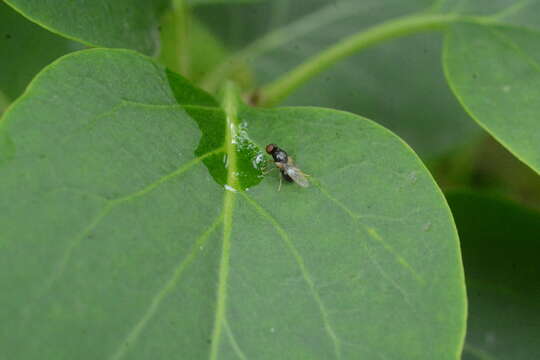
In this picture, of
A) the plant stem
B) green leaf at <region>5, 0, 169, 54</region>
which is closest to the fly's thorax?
green leaf at <region>5, 0, 169, 54</region>

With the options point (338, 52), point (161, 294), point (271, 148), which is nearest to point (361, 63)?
point (338, 52)

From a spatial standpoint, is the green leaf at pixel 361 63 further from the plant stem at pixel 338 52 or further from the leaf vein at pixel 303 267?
the leaf vein at pixel 303 267

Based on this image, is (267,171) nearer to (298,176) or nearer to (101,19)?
(298,176)

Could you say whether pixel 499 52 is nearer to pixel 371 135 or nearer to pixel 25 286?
pixel 371 135

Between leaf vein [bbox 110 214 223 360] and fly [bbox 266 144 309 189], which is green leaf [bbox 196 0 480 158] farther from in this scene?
leaf vein [bbox 110 214 223 360]

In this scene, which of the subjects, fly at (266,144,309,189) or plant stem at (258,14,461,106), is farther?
plant stem at (258,14,461,106)

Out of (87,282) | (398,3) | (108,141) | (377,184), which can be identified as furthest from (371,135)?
(398,3)
